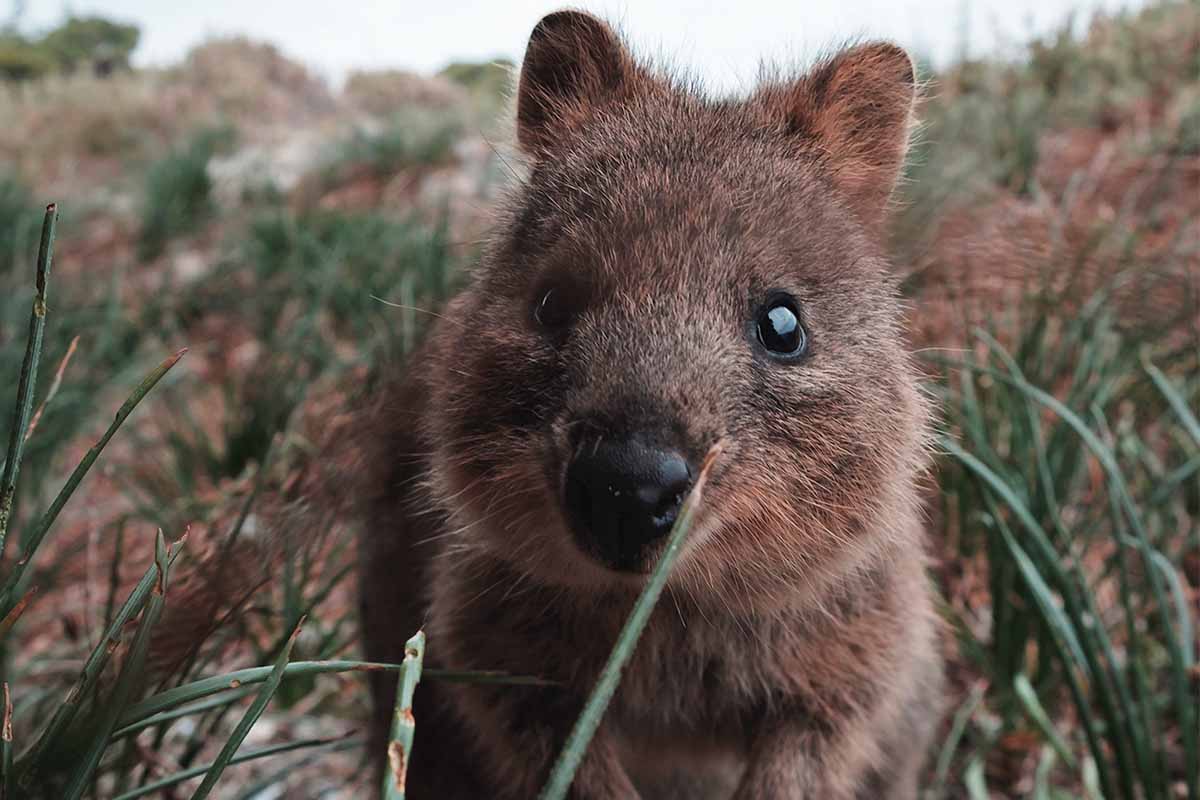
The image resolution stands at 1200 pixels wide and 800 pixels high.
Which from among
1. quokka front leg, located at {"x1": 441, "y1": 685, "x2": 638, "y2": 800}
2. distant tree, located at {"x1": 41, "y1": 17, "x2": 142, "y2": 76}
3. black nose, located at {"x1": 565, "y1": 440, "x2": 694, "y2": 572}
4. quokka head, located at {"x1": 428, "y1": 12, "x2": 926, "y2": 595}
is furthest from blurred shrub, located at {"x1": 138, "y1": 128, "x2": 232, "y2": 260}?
distant tree, located at {"x1": 41, "y1": 17, "x2": 142, "y2": 76}

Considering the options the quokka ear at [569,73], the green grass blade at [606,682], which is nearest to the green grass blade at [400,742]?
the green grass blade at [606,682]

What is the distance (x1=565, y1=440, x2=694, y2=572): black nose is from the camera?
1567mm

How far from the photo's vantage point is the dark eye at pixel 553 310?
2.02 m

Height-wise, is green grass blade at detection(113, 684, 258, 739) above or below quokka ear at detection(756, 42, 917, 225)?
below

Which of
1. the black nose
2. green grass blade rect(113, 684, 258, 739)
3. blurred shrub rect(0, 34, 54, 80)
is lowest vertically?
blurred shrub rect(0, 34, 54, 80)

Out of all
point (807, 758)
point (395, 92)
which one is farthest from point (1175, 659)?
point (395, 92)

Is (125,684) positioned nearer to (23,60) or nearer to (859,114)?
(859,114)

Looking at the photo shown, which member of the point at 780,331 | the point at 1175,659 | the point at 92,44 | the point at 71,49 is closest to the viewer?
the point at 780,331

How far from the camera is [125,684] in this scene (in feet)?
5.11

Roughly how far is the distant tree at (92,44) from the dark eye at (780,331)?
25947 millimetres

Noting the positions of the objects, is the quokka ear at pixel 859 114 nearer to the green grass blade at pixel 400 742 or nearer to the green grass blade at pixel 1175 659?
the green grass blade at pixel 1175 659

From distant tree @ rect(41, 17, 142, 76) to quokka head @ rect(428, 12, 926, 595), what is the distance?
25.5m

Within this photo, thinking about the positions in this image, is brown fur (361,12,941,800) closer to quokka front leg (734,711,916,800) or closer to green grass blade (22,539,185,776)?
quokka front leg (734,711,916,800)

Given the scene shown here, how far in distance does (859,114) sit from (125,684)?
2.05 m
